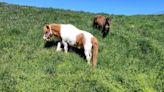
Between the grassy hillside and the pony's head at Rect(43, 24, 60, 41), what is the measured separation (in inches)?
25.9

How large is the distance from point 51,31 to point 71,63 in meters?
3.16

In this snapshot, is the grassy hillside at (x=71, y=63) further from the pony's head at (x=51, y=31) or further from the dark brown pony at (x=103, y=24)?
the pony's head at (x=51, y=31)

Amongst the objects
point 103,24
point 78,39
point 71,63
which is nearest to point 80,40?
point 78,39

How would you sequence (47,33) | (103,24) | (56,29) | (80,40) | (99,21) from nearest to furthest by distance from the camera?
(80,40) → (56,29) → (47,33) → (103,24) → (99,21)

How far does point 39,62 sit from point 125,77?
4.82 metres

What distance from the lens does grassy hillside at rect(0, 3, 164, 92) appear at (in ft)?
70.5

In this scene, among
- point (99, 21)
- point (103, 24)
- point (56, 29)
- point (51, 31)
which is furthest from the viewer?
point (99, 21)

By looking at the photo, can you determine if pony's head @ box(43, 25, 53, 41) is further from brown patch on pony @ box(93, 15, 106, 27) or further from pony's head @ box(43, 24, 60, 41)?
brown patch on pony @ box(93, 15, 106, 27)

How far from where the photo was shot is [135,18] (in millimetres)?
44406

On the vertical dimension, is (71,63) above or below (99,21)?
below

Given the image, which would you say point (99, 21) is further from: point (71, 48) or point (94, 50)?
point (94, 50)

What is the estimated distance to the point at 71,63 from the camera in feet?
78.0

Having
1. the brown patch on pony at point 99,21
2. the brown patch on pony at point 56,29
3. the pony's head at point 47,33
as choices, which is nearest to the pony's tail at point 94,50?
the brown patch on pony at point 56,29

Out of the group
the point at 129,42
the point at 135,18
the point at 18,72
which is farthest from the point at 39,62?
the point at 135,18
